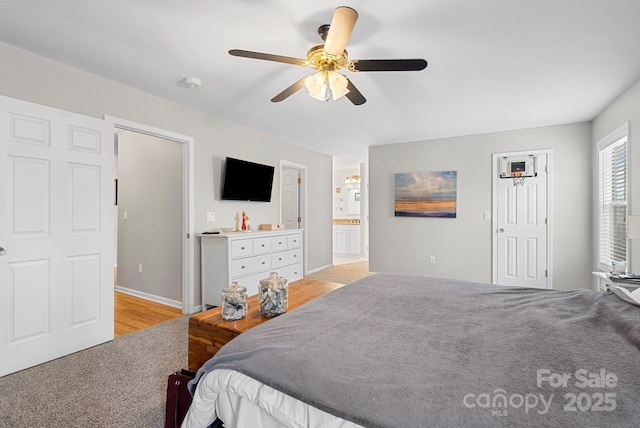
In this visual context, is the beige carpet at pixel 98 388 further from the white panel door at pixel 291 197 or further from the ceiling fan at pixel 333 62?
the white panel door at pixel 291 197

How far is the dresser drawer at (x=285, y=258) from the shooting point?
4133 mm

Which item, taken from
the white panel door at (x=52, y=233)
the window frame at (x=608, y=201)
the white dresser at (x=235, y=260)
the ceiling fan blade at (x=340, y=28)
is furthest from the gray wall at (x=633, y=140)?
the white panel door at (x=52, y=233)

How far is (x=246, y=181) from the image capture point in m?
4.16

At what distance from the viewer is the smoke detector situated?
8.81 feet

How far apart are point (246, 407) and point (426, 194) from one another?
4.58m

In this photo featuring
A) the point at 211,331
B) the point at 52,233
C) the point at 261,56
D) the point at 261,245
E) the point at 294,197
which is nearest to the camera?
the point at 211,331

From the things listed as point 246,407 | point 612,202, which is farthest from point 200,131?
point 612,202

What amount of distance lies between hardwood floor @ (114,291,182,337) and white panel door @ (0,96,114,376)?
0.39 m

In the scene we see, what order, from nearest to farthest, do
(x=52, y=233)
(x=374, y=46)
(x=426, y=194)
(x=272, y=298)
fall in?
(x=272, y=298)
(x=374, y=46)
(x=52, y=233)
(x=426, y=194)

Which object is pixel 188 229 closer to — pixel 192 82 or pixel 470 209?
pixel 192 82

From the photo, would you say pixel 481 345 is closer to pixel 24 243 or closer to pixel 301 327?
pixel 301 327

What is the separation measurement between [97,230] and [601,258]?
18.1 ft

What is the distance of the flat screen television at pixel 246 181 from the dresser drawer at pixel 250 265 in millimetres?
884

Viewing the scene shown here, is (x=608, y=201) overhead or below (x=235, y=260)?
overhead
